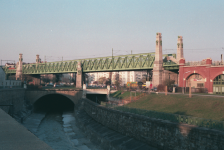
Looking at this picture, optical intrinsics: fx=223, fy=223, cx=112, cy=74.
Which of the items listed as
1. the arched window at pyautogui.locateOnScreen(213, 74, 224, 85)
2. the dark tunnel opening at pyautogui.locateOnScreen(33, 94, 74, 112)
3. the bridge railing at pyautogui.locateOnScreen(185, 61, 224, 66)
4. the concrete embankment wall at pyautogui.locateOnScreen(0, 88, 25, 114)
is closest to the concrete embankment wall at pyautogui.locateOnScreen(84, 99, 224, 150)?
the concrete embankment wall at pyautogui.locateOnScreen(0, 88, 25, 114)

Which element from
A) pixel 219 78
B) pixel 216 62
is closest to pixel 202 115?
pixel 219 78

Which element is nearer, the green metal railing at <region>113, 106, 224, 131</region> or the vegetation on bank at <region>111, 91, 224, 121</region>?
the green metal railing at <region>113, 106, 224, 131</region>

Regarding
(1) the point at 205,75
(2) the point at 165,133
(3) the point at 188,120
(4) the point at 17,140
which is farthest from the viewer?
(1) the point at 205,75

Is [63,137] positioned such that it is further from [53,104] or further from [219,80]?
[53,104]

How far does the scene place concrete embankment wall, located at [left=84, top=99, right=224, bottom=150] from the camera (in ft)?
64.9

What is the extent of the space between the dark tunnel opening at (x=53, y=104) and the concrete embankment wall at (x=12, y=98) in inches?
547

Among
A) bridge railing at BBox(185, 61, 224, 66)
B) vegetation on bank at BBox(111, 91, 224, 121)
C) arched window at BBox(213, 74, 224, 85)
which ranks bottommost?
vegetation on bank at BBox(111, 91, 224, 121)

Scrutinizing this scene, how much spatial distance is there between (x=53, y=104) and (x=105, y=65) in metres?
28.3

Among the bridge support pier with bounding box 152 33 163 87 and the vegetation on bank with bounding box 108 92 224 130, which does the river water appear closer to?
the vegetation on bank with bounding box 108 92 224 130

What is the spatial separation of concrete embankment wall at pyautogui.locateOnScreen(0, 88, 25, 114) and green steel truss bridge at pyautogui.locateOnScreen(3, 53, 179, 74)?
3958cm

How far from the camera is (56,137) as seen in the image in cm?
4219

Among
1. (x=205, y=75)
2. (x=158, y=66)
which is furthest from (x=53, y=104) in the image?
(x=205, y=75)

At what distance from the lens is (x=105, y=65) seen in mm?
100125

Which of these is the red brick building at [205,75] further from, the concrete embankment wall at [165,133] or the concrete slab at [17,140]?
the concrete slab at [17,140]
